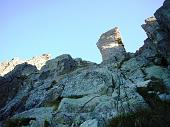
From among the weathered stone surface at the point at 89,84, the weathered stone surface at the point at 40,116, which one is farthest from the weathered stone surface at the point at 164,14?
Answer: the weathered stone surface at the point at 40,116

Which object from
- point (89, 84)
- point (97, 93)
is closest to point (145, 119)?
point (97, 93)

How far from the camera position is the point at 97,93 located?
18.1 metres

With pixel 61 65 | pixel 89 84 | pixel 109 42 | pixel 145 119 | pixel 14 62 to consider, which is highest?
pixel 109 42

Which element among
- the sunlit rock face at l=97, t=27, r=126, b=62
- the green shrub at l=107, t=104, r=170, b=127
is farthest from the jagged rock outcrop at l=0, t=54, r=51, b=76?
the green shrub at l=107, t=104, r=170, b=127

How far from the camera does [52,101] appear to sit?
19.1 m

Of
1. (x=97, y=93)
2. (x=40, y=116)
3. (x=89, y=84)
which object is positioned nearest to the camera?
(x=40, y=116)

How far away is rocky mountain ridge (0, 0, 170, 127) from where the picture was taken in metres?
8.34

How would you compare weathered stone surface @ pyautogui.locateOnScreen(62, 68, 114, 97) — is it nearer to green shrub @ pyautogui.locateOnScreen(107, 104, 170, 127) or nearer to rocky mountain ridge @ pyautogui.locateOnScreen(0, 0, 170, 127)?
rocky mountain ridge @ pyautogui.locateOnScreen(0, 0, 170, 127)

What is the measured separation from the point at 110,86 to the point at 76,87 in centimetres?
315

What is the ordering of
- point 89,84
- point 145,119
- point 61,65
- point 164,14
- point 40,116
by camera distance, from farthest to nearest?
point 61,65, point 164,14, point 89,84, point 40,116, point 145,119

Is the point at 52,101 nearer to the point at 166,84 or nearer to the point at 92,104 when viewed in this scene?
the point at 92,104

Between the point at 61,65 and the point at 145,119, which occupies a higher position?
the point at 61,65

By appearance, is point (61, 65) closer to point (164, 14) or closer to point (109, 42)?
point (164, 14)

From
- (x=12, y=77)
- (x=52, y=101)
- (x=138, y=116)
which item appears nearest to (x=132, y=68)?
(x=52, y=101)
